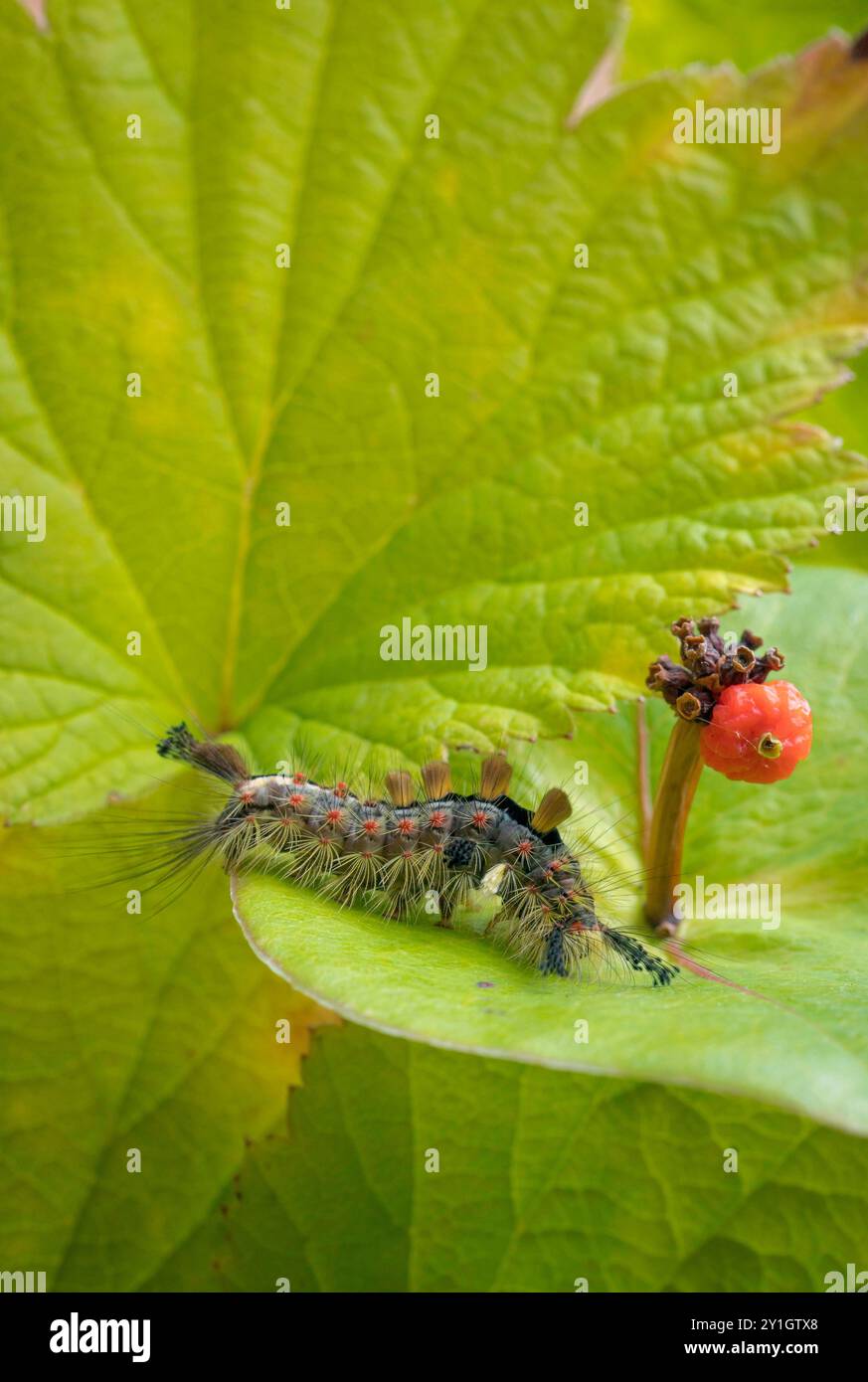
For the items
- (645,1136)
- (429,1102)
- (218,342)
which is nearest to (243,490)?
(218,342)

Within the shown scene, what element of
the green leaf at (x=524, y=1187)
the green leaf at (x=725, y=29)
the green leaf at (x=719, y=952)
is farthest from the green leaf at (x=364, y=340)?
the green leaf at (x=725, y=29)

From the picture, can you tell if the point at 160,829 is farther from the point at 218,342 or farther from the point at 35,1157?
the point at 218,342

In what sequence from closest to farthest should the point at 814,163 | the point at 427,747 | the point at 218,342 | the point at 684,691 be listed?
the point at 684,691
the point at 427,747
the point at 814,163
the point at 218,342

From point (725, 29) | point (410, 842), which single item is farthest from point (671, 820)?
point (725, 29)

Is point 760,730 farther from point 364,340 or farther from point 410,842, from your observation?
point 364,340

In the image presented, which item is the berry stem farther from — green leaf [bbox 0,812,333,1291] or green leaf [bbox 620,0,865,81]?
green leaf [bbox 620,0,865,81]

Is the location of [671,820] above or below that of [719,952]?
above
